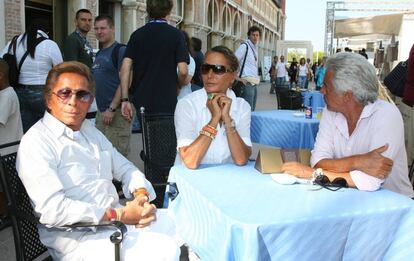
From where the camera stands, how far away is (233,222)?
62.6 inches

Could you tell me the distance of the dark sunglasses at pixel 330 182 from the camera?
6.88ft

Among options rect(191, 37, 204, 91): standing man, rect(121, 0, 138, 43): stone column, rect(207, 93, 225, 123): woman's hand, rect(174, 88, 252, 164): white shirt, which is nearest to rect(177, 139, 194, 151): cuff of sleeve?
→ rect(174, 88, 252, 164): white shirt

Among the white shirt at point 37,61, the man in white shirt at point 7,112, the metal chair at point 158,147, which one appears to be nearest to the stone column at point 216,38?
the white shirt at point 37,61

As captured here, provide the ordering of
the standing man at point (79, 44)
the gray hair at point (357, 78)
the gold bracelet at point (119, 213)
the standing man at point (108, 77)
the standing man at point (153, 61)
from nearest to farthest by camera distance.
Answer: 1. the gold bracelet at point (119, 213)
2. the gray hair at point (357, 78)
3. the standing man at point (153, 61)
4. the standing man at point (108, 77)
5. the standing man at point (79, 44)

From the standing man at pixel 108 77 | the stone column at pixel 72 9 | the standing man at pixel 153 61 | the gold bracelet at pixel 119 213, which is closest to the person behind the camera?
the gold bracelet at pixel 119 213

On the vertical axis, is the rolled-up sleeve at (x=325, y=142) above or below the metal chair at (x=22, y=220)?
above

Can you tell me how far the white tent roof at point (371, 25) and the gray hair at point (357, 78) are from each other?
9.66m

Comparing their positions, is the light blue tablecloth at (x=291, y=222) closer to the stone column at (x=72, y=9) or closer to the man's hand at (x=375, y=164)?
the man's hand at (x=375, y=164)

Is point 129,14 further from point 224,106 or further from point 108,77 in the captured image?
point 224,106

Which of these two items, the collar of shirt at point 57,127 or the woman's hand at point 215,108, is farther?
the woman's hand at point 215,108

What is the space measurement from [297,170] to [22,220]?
1.30 metres

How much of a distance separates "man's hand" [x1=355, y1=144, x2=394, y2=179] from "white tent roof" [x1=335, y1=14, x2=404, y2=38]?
993 centimetres

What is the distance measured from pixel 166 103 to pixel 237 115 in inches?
49.1

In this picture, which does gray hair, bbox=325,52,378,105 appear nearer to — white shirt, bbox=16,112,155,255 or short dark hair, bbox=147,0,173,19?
white shirt, bbox=16,112,155,255
